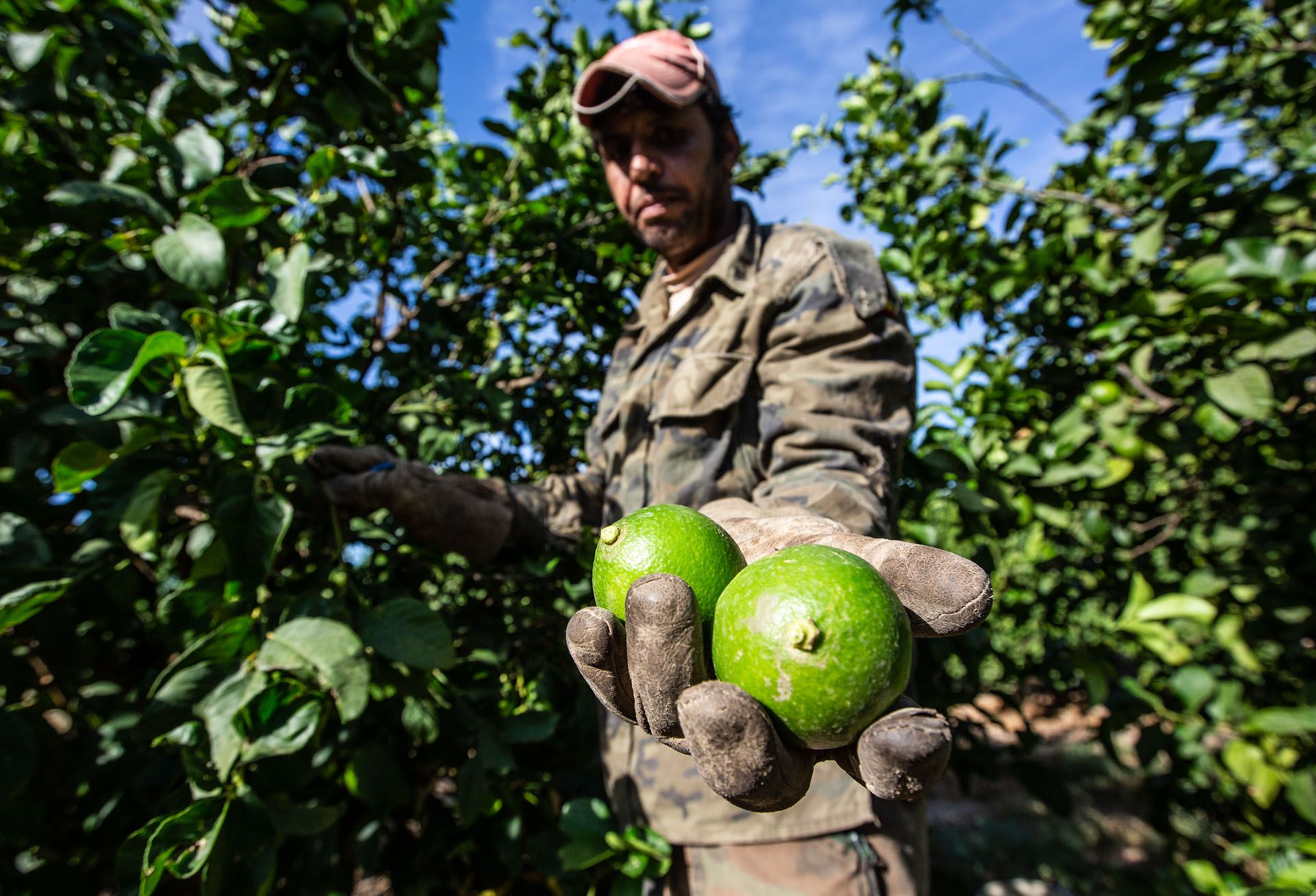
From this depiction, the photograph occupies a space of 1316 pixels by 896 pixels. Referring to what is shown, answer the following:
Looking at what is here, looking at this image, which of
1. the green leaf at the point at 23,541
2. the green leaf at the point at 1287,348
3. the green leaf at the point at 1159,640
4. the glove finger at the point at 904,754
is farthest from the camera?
the green leaf at the point at 1159,640

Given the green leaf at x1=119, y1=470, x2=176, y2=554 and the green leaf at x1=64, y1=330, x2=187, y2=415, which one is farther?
the green leaf at x1=119, y1=470, x2=176, y2=554

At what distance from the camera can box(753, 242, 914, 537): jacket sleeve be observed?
1.43 m

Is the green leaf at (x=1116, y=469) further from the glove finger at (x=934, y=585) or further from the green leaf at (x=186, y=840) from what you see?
the green leaf at (x=186, y=840)

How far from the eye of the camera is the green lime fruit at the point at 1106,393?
7.30 ft

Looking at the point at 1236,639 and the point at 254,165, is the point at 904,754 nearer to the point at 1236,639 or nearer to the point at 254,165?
the point at 254,165

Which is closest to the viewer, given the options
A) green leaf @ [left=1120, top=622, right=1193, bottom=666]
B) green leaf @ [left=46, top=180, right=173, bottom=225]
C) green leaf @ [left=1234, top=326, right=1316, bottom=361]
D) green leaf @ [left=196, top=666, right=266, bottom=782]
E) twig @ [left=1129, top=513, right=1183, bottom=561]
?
green leaf @ [left=196, top=666, right=266, bottom=782]

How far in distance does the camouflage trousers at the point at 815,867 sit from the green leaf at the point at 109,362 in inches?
59.2

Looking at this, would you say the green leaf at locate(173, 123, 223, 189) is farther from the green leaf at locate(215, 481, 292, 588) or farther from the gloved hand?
the green leaf at locate(215, 481, 292, 588)

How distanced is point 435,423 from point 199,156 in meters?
0.90

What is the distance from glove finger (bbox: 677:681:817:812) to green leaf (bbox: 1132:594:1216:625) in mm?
2213

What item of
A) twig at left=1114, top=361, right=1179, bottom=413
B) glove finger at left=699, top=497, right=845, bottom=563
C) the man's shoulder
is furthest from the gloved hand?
twig at left=1114, top=361, right=1179, bottom=413

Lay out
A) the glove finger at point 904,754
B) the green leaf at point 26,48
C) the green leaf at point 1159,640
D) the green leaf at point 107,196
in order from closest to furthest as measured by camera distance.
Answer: the glove finger at point 904,754 < the green leaf at point 107,196 < the green leaf at point 26,48 < the green leaf at point 1159,640

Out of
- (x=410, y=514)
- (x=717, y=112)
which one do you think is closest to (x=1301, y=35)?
(x=717, y=112)

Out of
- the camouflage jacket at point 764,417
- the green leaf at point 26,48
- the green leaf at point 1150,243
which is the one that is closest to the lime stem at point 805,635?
the camouflage jacket at point 764,417
